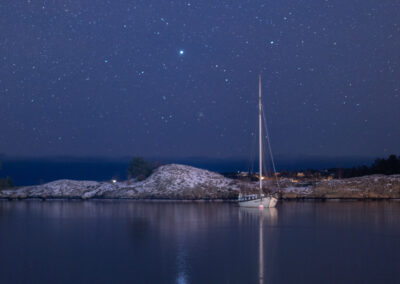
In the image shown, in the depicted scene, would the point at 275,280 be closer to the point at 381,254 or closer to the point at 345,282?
the point at 345,282

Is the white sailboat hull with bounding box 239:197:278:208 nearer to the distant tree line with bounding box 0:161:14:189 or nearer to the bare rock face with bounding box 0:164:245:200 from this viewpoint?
the bare rock face with bounding box 0:164:245:200

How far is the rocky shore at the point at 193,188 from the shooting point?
285ft

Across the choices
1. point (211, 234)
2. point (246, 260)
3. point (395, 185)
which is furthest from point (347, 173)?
point (246, 260)

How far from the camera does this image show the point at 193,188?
314 feet

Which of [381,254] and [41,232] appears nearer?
[381,254]

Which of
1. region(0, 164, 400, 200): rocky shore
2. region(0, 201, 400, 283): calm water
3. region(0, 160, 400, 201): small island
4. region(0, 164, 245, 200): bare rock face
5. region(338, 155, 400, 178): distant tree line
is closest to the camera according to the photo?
region(0, 201, 400, 283): calm water

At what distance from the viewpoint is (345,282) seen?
16.5 meters

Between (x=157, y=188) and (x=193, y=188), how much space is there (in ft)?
27.2

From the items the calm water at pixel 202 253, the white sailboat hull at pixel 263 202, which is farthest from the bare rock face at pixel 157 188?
the calm water at pixel 202 253

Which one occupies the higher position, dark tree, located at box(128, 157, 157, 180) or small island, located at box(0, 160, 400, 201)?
dark tree, located at box(128, 157, 157, 180)

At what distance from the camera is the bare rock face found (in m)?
93.9

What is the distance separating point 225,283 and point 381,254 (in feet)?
33.5

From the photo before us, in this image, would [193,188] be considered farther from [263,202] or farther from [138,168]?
[263,202]

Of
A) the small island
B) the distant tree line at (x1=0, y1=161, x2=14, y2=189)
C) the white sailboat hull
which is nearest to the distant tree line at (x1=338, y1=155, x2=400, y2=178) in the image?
the small island
